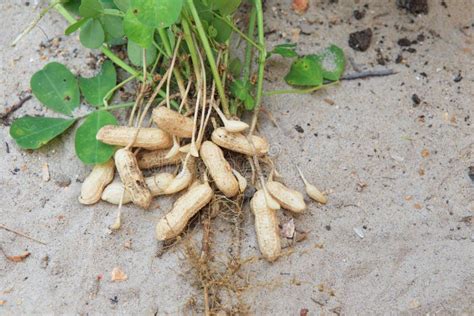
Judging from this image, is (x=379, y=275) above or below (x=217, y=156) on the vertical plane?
below

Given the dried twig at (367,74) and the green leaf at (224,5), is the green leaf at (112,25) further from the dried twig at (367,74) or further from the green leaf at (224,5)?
the dried twig at (367,74)

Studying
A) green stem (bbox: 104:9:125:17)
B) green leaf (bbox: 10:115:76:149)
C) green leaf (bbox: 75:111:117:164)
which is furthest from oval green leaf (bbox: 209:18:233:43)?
green leaf (bbox: 10:115:76:149)

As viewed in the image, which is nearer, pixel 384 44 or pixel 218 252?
pixel 218 252

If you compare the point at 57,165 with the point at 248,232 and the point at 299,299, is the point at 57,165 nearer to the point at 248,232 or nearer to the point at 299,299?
the point at 248,232

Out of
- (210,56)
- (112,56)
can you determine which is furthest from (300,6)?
(112,56)

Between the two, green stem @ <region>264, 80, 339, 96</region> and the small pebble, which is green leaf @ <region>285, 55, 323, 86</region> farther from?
the small pebble

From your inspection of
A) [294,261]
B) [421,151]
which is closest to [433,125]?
[421,151]

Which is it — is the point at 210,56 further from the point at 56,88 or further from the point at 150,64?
the point at 56,88
